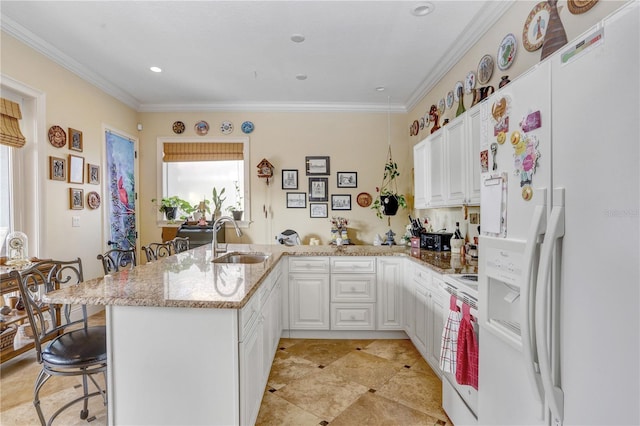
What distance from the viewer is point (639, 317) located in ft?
2.25

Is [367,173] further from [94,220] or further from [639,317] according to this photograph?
[639,317]

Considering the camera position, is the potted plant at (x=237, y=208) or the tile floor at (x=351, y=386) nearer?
the tile floor at (x=351, y=386)

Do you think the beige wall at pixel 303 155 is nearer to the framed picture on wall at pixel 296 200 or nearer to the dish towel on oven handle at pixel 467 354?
the framed picture on wall at pixel 296 200

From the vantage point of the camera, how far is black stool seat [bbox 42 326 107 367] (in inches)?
58.9

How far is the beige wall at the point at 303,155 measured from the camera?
4734mm

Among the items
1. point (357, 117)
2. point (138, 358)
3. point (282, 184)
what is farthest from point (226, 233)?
point (138, 358)

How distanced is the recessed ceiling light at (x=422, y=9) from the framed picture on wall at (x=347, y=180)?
8.12ft

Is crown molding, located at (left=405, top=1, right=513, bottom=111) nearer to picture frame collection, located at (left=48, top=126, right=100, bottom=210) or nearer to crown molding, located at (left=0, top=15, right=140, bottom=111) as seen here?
crown molding, located at (left=0, top=15, right=140, bottom=111)

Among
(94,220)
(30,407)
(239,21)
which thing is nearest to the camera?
(30,407)

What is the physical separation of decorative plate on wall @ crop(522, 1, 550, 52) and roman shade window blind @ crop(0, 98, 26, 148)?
4251 mm

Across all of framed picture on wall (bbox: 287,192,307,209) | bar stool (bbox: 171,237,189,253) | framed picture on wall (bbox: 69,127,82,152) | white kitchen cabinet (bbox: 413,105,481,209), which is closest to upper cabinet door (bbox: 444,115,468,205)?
white kitchen cabinet (bbox: 413,105,481,209)

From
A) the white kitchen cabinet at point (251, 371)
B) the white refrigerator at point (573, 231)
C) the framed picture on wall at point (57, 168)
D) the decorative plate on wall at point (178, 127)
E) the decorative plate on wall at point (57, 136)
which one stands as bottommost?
the white kitchen cabinet at point (251, 371)

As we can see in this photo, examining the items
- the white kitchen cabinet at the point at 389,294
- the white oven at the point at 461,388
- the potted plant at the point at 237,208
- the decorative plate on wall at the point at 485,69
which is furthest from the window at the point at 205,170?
the white oven at the point at 461,388

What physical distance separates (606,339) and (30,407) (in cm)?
303
